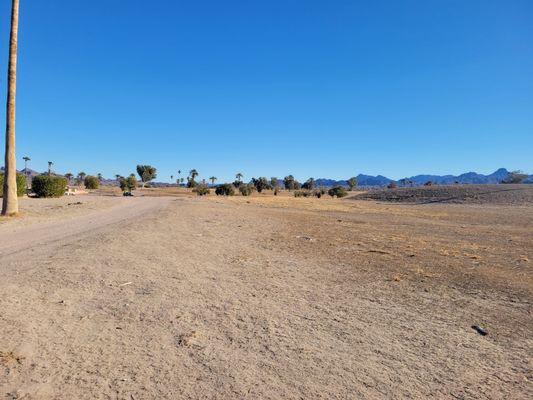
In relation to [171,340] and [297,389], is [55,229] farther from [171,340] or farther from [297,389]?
[297,389]

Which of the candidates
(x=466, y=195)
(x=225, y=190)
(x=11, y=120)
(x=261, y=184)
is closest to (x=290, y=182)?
(x=261, y=184)

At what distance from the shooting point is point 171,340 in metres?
4.89

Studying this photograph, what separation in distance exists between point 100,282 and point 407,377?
17.9 feet

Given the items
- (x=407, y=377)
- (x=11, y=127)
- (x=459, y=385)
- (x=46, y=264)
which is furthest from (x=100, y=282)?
(x=11, y=127)

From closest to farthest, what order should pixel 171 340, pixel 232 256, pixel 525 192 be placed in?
pixel 171 340 → pixel 232 256 → pixel 525 192

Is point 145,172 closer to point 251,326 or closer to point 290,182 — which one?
point 290,182

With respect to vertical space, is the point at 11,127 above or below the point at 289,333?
above

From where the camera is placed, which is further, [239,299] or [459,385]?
[239,299]

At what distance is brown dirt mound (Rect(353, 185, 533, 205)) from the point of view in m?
69.2

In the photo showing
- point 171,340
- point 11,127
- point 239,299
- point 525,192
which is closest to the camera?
point 171,340

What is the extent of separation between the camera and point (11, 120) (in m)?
19.7

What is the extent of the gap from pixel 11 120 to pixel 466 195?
78.4 m

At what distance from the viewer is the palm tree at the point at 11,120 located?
19547 millimetres

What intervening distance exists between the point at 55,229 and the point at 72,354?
39.5ft
